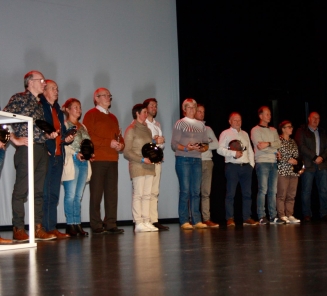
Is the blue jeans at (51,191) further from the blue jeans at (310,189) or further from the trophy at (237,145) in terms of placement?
the blue jeans at (310,189)

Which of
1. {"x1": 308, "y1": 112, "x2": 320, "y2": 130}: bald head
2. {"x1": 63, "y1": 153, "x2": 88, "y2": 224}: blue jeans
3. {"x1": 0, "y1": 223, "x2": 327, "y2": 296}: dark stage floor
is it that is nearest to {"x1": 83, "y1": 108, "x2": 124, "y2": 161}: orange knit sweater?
{"x1": 63, "y1": 153, "x2": 88, "y2": 224}: blue jeans

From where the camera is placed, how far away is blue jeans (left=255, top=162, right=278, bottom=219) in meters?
6.79

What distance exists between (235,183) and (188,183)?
0.78 m

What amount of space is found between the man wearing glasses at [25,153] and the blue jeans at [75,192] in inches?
21.6

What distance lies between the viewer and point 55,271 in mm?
2441

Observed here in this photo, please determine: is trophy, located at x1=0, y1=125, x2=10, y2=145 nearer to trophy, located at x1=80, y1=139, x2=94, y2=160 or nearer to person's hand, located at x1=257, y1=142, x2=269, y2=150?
trophy, located at x1=80, y1=139, x2=94, y2=160

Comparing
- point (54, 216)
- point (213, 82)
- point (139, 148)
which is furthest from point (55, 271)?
point (213, 82)

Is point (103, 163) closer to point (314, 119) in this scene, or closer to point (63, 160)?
point (63, 160)

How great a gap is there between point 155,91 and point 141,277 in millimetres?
5155

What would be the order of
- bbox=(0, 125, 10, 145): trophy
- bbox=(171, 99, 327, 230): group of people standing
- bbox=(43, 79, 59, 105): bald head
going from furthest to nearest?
bbox=(171, 99, 327, 230): group of people standing
bbox=(43, 79, 59, 105): bald head
bbox=(0, 125, 10, 145): trophy

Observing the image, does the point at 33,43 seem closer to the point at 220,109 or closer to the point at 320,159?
the point at 220,109

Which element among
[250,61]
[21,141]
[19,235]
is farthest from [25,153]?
[250,61]

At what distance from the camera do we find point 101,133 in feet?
18.2

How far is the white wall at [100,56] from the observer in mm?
6270
